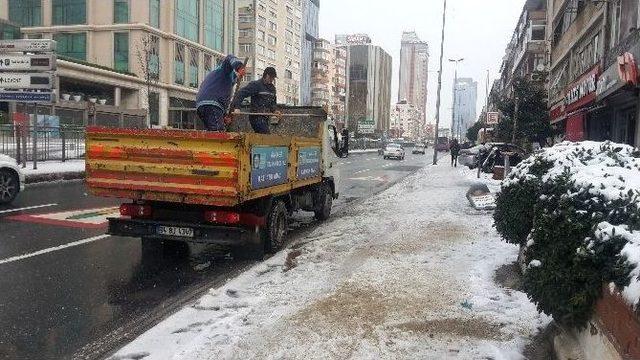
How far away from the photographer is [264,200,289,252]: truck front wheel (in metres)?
7.17

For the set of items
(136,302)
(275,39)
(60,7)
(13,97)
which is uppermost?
(275,39)

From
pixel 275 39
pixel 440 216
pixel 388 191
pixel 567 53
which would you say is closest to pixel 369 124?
pixel 275 39

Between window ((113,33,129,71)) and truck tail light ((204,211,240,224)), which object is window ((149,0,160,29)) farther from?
truck tail light ((204,211,240,224))

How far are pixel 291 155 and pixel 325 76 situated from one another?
11716 cm

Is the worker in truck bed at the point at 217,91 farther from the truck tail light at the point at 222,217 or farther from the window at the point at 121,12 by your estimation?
the window at the point at 121,12

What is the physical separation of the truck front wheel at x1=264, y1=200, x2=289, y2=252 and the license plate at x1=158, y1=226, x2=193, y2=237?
3.59ft

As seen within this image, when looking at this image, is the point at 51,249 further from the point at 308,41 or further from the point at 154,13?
the point at 308,41

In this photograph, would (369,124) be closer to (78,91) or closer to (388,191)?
(78,91)

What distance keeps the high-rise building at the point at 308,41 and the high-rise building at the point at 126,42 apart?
177ft

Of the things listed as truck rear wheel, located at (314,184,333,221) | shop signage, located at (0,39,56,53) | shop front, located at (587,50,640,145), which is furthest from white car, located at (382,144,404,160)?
truck rear wheel, located at (314,184,333,221)

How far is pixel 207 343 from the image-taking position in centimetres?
413

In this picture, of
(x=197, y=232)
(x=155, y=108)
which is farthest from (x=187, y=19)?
(x=197, y=232)

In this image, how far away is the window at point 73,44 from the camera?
50.9 metres

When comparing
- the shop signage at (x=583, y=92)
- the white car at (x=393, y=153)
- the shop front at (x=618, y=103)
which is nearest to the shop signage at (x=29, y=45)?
the shop front at (x=618, y=103)
